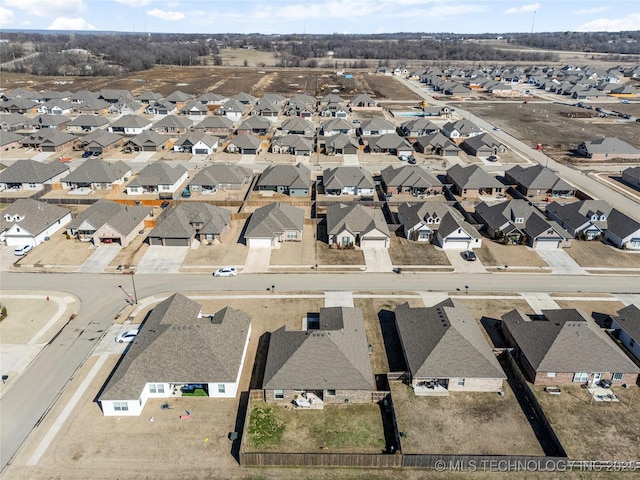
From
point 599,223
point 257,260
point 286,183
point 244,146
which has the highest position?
point 244,146

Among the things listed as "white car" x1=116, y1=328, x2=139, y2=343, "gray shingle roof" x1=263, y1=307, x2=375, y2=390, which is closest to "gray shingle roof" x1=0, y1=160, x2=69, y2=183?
"white car" x1=116, y1=328, x2=139, y2=343

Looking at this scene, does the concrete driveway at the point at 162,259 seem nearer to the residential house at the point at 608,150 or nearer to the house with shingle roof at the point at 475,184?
the house with shingle roof at the point at 475,184

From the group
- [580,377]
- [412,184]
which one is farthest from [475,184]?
[580,377]

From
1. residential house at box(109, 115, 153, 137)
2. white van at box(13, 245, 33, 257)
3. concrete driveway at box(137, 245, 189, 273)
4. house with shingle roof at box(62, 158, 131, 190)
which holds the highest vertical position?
residential house at box(109, 115, 153, 137)

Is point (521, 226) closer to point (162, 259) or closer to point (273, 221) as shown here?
point (273, 221)

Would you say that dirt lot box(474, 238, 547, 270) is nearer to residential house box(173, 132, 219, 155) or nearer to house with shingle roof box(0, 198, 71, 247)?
house with shingle roof box(0, 198, 71, 247)

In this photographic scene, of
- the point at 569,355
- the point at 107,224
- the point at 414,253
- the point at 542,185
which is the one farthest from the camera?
the point at 542,185
